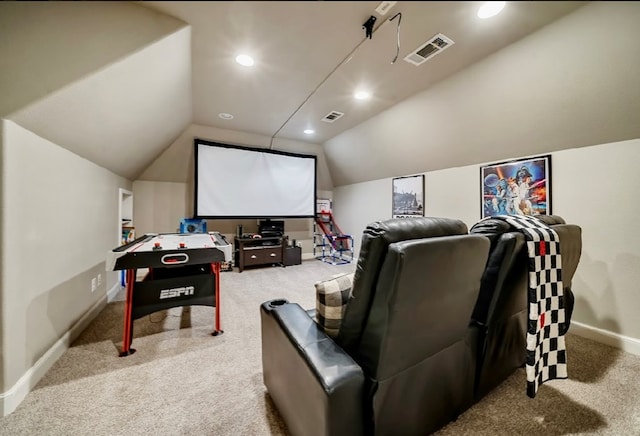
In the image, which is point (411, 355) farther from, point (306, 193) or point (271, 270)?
point (306, 193)

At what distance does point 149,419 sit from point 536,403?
2.31 metres

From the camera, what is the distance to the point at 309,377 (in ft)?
3.33

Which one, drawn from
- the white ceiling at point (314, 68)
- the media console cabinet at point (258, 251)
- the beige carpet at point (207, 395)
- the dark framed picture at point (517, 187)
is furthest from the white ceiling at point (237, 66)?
the media console cabinet at point (258, 251)

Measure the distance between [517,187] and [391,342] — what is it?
289 centimetres

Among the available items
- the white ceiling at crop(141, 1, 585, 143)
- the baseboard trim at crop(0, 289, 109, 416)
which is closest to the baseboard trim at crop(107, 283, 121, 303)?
the baseboard trim at crop(0, 289, 109, 416)

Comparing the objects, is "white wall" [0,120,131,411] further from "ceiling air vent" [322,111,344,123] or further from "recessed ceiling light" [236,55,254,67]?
"ceiling air vent" [322,111,344,123]

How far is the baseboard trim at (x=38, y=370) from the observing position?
4.63 feet

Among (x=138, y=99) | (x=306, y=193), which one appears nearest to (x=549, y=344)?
(x=138, y=99)

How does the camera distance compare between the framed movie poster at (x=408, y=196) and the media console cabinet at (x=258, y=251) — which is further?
the media console cabinet at (x=258, y=251)

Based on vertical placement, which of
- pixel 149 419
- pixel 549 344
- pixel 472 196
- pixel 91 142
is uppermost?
pixel 91 142

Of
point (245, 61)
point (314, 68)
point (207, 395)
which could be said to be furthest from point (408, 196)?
point (207, 395)

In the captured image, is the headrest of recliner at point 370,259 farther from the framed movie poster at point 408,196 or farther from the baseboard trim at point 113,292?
the baseboard trim at point 113,292

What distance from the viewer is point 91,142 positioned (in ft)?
7.41

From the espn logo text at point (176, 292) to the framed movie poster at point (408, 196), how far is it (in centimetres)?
342
